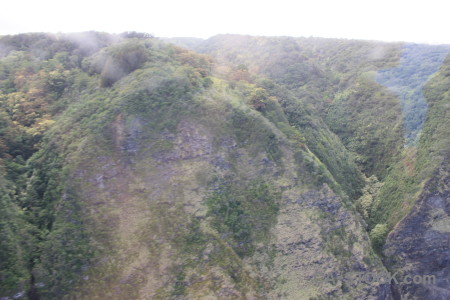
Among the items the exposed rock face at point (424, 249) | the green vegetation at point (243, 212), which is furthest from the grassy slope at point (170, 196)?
the exposed rock face at point (424, 249)

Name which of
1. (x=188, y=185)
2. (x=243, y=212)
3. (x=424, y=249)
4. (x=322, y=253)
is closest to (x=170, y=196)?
(x=188, y=185)

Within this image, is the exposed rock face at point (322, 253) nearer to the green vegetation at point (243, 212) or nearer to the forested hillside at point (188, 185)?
the forested hillside at point (188, 185)

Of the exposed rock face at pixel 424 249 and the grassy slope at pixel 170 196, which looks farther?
the exposed rock face at pixel 424 249

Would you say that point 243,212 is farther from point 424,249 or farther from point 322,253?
point 424,249

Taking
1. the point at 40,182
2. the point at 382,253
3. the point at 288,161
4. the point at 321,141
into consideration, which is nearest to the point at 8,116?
the point at 40,182

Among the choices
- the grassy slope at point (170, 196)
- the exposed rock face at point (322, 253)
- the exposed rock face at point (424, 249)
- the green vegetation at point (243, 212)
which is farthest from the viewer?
the exposed rock face at point (424, 249)

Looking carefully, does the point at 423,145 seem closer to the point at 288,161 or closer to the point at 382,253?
the point at 382,253

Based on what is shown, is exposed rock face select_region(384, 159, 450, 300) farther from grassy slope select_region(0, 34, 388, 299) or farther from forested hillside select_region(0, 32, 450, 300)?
grassy slope select_region(0, 34, 388, 299)
